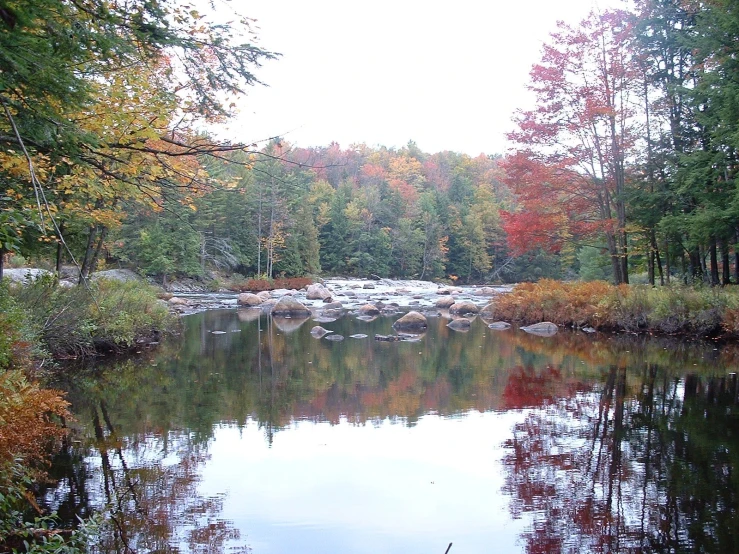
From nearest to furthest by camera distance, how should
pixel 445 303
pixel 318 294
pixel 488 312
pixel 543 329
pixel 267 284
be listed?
pixel 543 329 < pixel 488 312 < pixel 445 303 < pixel 318 294 < pixel 267 284

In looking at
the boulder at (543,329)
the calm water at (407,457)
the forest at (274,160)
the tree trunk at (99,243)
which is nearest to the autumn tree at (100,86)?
the forest at (274,160)

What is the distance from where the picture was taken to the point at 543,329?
1834 centimetres

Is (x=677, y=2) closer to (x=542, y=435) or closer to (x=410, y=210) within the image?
(x=542, y=435)

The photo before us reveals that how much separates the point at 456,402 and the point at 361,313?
1551 centimetres

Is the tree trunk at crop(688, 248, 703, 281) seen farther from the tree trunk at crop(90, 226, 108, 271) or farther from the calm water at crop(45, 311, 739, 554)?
the tree trunk at crop(90, 226, 108, 271)

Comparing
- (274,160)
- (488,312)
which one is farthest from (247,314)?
(274,160)

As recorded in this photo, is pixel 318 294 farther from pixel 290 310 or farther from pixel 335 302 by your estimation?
pixel 290 310

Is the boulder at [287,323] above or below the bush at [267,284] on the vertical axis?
below

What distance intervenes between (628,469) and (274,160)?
10.5 m

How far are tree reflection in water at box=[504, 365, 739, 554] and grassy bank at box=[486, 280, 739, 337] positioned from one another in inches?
229

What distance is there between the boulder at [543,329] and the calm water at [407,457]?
5.71 metres

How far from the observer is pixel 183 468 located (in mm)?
6012

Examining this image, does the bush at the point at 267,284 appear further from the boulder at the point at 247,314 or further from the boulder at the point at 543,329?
the boulder at the point at 543,329

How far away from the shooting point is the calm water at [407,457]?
4.69m
